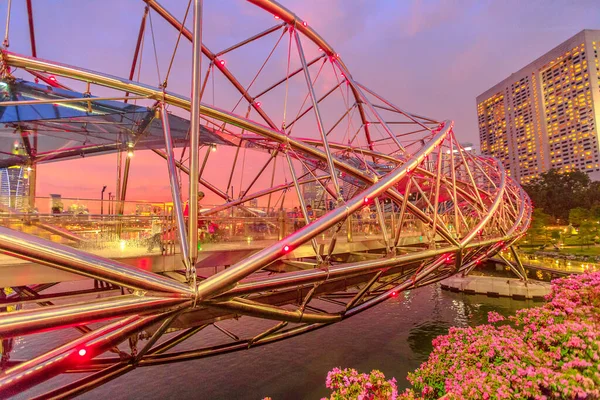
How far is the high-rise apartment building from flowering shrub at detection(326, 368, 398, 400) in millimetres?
179743

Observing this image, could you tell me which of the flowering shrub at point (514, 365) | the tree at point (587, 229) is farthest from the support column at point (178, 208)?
the tree at point (587, 229)

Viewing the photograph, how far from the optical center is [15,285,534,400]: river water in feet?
57.0

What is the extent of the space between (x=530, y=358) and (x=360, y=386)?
452 cm

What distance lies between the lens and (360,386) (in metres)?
6.72

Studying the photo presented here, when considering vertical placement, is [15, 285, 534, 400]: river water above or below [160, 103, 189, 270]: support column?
below

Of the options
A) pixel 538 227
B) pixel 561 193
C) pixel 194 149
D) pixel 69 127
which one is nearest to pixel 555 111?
pixel 561 193

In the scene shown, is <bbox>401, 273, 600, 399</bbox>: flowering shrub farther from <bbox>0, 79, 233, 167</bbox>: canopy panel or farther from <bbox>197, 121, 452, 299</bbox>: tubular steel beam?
<bbox>0, 79, 233, 167</bbox>: canopy panel

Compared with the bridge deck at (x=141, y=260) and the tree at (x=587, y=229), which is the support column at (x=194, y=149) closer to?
the bridge deck at (x=141, y=260)

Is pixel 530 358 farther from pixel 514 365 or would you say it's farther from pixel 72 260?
pixel 72 260

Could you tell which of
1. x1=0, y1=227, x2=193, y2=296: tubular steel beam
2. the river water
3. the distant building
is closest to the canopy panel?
the distant building

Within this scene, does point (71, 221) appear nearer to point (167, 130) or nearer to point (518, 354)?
point (167, 130)

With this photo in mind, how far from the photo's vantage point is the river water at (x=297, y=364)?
1736 centimetres

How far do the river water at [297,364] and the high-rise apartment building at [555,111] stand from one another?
530 feet

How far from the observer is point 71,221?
8453 millimetres
